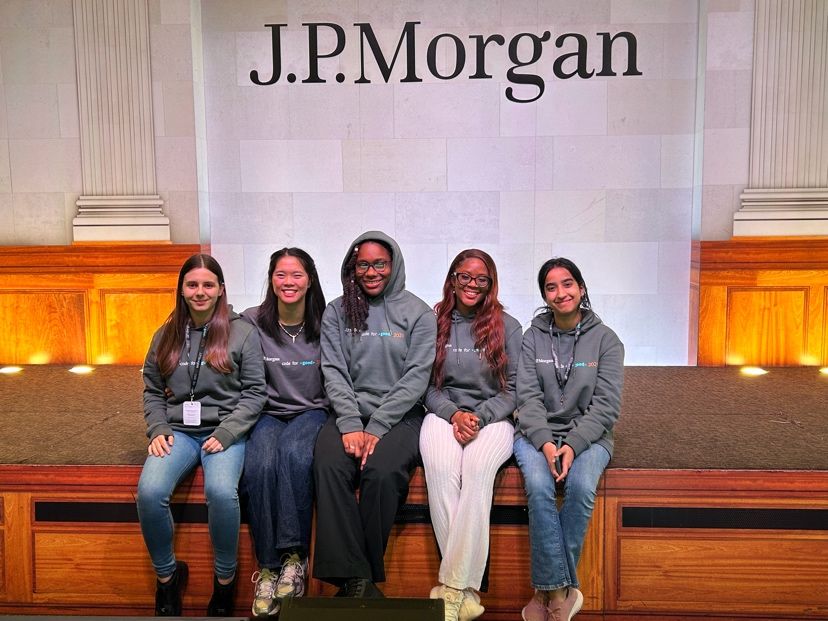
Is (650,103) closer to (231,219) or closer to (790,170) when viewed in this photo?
(790,170)

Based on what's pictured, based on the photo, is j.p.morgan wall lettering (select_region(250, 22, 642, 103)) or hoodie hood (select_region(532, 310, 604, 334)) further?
j.p.morgan wall lettering (select_region(250, 22, 642, 103))

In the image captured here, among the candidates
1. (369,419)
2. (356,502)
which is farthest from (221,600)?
(369,419)

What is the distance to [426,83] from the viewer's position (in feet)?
18.6

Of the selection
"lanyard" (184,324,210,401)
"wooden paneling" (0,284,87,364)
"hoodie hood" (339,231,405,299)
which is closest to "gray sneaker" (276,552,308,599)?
"lanyard" (184,324,210,401)

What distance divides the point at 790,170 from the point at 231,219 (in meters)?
4.12

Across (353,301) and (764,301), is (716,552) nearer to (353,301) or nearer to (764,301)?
(353,301)

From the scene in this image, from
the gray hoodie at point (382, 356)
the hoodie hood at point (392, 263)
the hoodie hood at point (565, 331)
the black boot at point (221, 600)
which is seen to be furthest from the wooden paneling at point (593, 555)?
the hoodie hood at point (392, 263)

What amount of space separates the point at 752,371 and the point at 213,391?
375cm

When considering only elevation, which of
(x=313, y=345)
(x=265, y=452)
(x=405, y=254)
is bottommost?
(x=265, y=452)


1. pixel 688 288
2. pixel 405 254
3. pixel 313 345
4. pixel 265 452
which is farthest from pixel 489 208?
pixel 265 452

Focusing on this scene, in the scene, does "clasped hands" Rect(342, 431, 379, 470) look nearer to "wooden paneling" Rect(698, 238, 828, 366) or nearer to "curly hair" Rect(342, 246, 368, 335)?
"curly hair" Rect(342, 246, 368, 335)

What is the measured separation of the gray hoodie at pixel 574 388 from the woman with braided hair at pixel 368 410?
44 cm

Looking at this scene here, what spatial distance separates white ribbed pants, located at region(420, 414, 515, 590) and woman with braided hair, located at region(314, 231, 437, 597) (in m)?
0.12

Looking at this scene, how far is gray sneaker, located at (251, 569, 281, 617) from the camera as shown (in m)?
2.78
